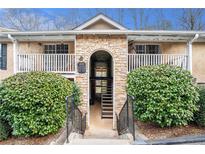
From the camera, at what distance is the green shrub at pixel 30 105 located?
18.4ft

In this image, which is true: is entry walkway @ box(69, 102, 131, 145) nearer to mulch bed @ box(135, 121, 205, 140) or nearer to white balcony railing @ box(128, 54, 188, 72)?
mulch bed @ box(135, 121, 205, 140)

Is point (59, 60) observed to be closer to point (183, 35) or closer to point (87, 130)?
point (87, 130)

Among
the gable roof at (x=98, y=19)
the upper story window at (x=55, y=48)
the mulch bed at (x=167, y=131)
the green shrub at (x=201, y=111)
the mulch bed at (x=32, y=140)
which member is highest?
the gable roof at (x=98, y=19)

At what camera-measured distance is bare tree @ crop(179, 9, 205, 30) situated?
31.0 feet

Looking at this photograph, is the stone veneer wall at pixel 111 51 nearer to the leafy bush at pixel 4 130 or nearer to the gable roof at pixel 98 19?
the gable roof at pixel 98 19

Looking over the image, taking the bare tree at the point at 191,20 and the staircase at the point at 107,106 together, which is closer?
the bare tree at the point at 191,20

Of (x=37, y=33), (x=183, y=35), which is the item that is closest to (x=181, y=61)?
(x=183, y=35)

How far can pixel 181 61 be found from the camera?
883 cm

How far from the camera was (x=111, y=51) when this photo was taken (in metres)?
8.52

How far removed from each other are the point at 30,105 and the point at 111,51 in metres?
4.09

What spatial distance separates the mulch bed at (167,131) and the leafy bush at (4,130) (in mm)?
3894

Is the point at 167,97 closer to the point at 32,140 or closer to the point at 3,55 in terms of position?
the point at 32,140

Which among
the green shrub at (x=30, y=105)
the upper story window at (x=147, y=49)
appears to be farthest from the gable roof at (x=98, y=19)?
the green shrub at (x=30, y=105)

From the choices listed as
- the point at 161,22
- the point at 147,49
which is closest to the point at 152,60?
the point at 147,49
